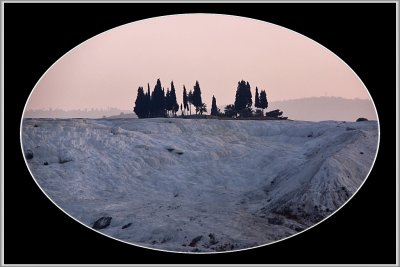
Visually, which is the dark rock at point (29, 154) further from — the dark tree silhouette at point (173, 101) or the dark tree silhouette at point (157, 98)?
the dark tree silhouette at point (173, 101)

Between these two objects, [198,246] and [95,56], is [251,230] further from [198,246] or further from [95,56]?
[95,56]

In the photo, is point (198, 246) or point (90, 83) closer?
point (198, 246)

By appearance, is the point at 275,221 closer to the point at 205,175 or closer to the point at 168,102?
the point at 205,175

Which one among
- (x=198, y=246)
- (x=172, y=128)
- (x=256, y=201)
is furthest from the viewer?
(x=172, y=128)

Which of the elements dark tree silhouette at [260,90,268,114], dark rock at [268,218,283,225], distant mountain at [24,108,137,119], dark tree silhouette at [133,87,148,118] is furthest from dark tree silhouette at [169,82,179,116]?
dark rock at [268,218,283,225]

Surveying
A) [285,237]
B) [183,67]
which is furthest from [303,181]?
[183,67]

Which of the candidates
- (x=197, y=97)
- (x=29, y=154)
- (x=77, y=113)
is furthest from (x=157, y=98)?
(x=29, y=154)

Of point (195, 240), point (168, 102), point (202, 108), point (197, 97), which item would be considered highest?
point (197, 97)
